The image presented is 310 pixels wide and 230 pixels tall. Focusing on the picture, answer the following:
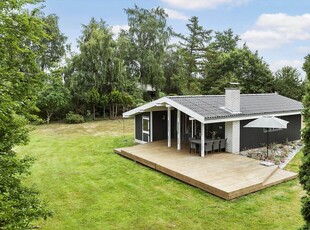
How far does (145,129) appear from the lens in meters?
15.9

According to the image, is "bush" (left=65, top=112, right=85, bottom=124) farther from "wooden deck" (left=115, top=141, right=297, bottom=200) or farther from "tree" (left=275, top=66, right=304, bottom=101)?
"tree" (left=275, top=66, right=304, bottom=101)

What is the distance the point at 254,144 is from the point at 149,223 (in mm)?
8597

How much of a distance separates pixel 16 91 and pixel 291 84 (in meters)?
27.4

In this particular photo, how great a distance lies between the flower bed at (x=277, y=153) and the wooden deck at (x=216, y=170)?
0.86 meters

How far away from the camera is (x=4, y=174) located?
407 centimetres

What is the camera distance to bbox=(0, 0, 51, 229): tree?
12.7 ft

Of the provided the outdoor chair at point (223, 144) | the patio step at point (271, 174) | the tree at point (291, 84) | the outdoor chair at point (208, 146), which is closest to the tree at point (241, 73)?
the tree at point (291, 84)

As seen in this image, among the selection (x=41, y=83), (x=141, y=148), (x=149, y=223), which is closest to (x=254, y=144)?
(x=141, y=148)

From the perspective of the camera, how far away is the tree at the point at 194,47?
3544 cm

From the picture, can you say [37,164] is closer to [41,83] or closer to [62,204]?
[62,204]

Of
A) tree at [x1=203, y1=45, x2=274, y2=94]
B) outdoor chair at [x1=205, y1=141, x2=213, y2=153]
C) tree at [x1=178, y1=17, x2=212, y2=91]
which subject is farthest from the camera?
tree at [x1=178, y1=17, x2=212, y2=91]

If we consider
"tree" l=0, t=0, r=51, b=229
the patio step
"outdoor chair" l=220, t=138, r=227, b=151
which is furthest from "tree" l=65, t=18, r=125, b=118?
"tree" l=0, t=0, r=51, b=229

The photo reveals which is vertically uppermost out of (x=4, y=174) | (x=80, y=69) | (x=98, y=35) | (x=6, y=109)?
(x=98, y=35)

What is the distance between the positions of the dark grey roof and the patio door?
2.64m
